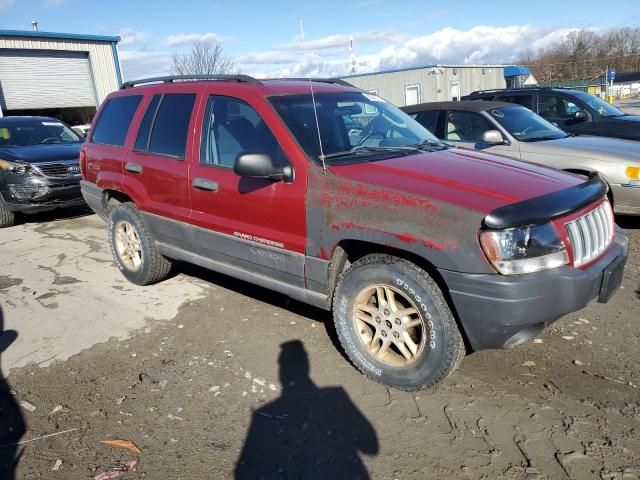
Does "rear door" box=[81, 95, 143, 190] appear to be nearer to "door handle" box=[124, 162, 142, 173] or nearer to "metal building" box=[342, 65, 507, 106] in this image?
"door handle" box=[124, 162, 142, 173]

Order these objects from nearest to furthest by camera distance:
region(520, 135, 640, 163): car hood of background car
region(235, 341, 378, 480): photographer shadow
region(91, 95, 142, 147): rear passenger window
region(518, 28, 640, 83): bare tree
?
region(235, 341, 378, 480): photographer shadow < region(91, 95, 142, 147): rear passenger window < region(520, 135, 640, 163): car hood of background car < region(518, 28, 640, 83): bare tree

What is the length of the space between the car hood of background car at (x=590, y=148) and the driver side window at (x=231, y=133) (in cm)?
392

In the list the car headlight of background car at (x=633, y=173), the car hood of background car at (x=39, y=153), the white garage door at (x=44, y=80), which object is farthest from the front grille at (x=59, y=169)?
the white garage door at (x=44, y=80)

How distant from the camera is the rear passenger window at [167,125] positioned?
433 centimetres

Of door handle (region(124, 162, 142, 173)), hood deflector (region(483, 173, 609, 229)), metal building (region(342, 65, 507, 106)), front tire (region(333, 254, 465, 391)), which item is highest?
metal building (region(342, 65, 507, 106))

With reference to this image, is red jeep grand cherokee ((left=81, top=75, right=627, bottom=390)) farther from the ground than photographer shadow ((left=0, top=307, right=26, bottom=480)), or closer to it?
farther from the ground

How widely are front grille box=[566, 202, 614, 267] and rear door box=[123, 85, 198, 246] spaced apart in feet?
9.35

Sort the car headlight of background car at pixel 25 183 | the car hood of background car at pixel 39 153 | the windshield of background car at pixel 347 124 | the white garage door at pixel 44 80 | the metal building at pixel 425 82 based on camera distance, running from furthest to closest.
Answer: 1. the metal building at pixel 425 82
2. the white garage door at pixel 44 80
3. the car hood of background car at pixel 39 153
4. the car headlight of background car at pixel 25 183
5. the windshield of background car at pixel 347 124

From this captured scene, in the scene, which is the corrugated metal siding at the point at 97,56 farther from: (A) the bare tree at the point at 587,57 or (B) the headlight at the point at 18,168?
(A) the bare tree at the point at 587,57

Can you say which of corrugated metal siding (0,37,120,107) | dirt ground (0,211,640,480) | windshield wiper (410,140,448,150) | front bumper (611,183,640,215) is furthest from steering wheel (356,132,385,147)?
corrugated metal siding (0,37,120,107)

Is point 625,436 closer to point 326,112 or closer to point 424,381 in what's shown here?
point 424,381

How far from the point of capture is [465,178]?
3.08 metres

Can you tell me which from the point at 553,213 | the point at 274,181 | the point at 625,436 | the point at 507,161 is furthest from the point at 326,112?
the point at 625,436

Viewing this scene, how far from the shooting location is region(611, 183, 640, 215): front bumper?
229 inches
